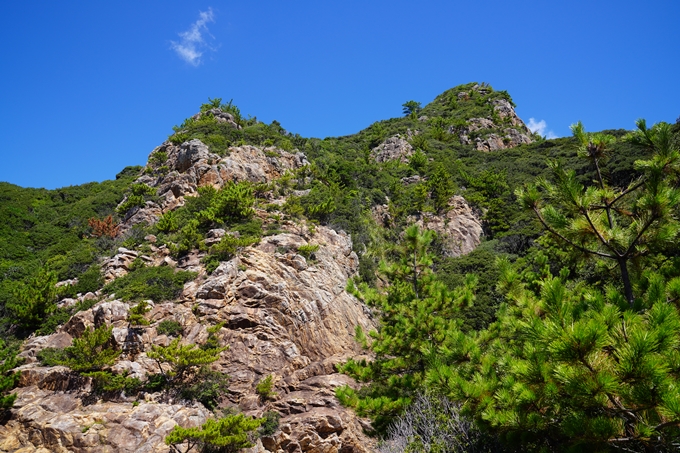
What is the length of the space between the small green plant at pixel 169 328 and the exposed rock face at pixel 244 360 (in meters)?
0.21

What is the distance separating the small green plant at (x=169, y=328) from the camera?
12.1 m

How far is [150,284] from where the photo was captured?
45.4 ft

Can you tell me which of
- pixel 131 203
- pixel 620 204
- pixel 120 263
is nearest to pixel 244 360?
pixel 120 263

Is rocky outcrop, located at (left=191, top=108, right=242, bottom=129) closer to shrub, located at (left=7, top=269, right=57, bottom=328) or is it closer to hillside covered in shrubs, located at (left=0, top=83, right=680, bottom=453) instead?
hillside covered in shrubs, located at (left=0, top=83, right=680, bottom=453)

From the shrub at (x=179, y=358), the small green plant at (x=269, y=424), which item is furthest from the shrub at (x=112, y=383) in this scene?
the small green plant at (x=269, y=424)

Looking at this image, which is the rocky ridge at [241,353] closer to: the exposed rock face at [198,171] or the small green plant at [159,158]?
the exposed rock face at [198,171]

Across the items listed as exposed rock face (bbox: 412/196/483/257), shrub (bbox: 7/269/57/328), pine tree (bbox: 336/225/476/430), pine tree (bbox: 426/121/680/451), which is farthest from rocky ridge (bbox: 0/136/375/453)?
exposed rock face (bbox: 412/196/483/257)

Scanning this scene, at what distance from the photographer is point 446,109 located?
179 feet

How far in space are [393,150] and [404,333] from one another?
3178cm

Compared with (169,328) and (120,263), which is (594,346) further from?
(120,263)

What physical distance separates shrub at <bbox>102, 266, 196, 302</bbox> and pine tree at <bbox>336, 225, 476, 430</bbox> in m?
7.68

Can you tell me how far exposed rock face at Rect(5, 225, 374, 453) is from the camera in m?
9.03

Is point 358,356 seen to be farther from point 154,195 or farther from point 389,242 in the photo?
point 154,195

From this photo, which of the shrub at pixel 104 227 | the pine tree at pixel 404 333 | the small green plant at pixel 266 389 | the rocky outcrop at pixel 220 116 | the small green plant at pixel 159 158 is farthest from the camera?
the rocky outcrop at pixel 220 116
